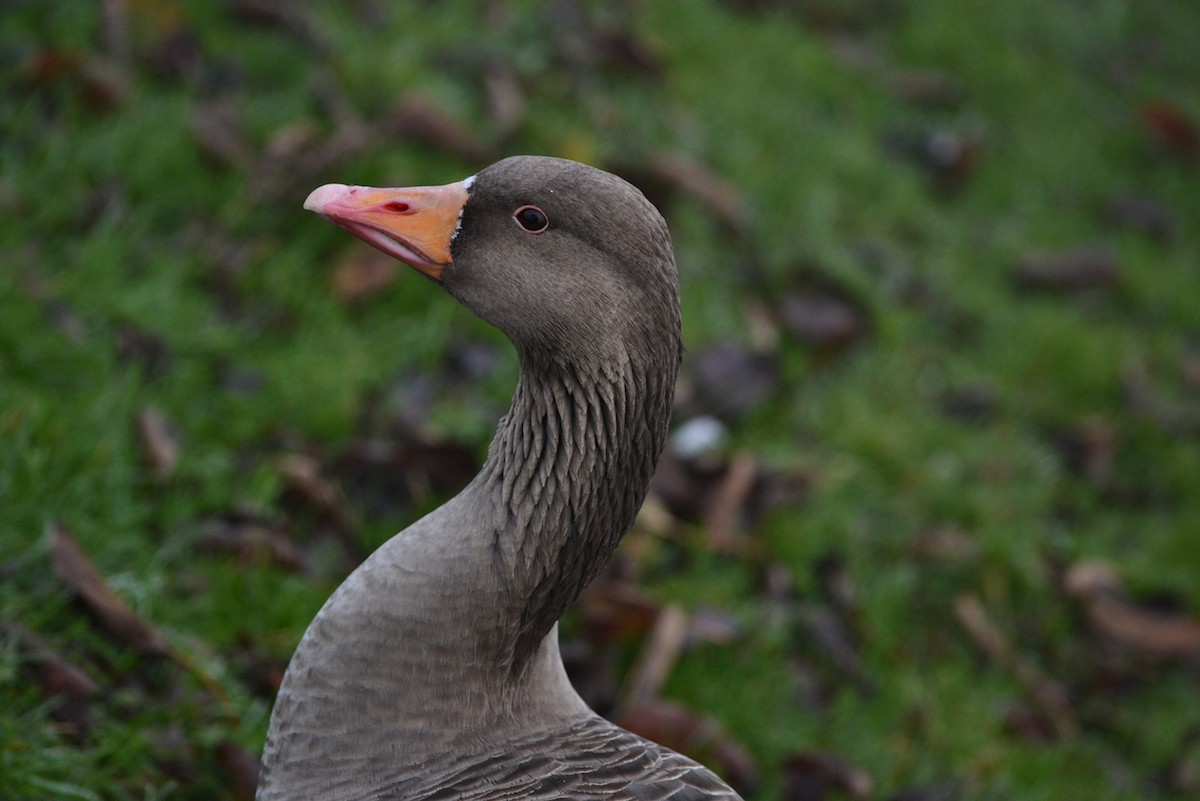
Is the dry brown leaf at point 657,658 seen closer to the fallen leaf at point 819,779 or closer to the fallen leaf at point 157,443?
the fallen leaf at point 819,779

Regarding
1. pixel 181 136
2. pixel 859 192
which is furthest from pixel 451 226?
pixel 859 192

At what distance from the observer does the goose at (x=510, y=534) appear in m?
A: 2.59

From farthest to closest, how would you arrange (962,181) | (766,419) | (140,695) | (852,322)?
(962,181) < (852,322) < (766,419) < (140,695)

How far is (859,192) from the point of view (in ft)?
22.1

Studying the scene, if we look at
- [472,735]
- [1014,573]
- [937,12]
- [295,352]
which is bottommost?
[1014,573]

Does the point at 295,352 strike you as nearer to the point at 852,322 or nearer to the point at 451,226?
the point at 451,226

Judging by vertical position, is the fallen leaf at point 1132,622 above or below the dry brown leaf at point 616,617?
below

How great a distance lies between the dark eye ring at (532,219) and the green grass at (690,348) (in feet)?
4.98

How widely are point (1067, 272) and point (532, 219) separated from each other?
496 centimetres

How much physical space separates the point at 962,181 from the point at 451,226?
533cm

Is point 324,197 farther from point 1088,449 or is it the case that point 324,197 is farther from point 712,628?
point 1088,449

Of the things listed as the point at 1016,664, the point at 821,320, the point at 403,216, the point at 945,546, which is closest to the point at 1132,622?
the point at 1016,664

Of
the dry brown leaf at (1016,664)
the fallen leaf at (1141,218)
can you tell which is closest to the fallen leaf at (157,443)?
the dry brown leaf at (1016,664)

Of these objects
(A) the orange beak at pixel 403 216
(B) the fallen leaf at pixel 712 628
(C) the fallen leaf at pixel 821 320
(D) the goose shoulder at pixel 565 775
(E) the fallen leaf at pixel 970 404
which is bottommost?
(B) the fallen leaf at pixel 712 628
